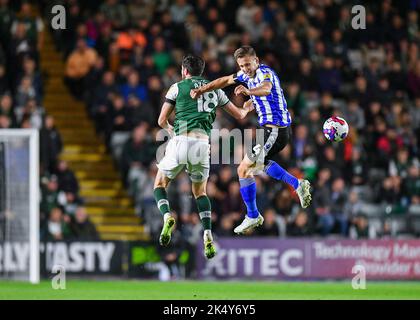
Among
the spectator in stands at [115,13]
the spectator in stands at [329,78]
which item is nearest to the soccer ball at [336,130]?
the spectator in stands at [329,78]

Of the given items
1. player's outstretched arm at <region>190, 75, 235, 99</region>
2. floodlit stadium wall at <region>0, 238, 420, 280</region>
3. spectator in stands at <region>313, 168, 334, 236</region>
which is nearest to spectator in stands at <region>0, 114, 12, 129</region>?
floodlit stadium wall at <region>0, 238, 420, 280</region>

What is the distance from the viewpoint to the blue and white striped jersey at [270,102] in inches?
614

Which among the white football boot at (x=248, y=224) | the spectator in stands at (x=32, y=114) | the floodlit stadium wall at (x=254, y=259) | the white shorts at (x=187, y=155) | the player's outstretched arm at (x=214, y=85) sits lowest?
the floodlit stadium wall at (x=254, y=259)

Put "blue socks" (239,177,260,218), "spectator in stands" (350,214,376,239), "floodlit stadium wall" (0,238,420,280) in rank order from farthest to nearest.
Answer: "spectator in stands" (350,214,376,239) < "floodlit stadium wall" (0,238,420,280) < "blue socks" (239,177,260,218)

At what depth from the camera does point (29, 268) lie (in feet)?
69.1

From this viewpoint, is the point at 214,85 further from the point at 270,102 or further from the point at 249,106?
the point at 249,106

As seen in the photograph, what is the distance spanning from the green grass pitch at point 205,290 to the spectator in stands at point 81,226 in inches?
55.4

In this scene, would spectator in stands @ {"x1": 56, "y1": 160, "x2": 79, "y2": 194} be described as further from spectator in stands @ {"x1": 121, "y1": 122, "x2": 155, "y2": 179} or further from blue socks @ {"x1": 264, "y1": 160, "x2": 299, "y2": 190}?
blue socks @ {"x1": 264, "y1": 160, "x2": 299, "y2": 190}

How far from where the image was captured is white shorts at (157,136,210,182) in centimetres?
1567

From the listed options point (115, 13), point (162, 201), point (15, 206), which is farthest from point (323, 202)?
point (162, 201)

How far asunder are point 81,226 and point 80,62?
12.6ft

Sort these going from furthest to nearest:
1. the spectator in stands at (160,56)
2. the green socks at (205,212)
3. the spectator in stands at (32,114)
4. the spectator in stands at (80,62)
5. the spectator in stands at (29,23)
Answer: the spectator in stands at (160,56) < the spectator in stands at (80,62) < the spectator in stands at (29,23) < the spectator in stands at (32,114) < the green socks at (205,212)

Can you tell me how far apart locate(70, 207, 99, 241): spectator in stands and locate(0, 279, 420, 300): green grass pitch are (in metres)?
1.41

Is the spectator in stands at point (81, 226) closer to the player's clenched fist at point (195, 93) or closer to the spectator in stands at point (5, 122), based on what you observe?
the spectator in stands at point (5, 122)
